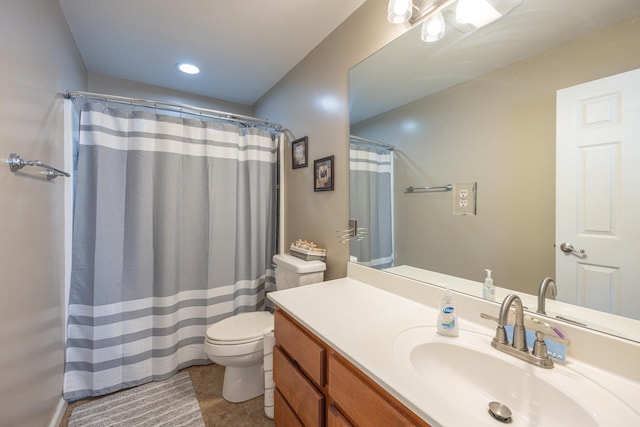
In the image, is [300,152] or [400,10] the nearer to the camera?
[400,10]

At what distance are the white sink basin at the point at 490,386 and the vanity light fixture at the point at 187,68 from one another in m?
2.41

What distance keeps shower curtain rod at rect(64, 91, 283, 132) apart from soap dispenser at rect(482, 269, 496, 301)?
1899mm

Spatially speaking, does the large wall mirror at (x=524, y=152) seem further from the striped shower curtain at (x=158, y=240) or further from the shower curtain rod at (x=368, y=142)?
the striped shower curtain at (x=158, y=240)

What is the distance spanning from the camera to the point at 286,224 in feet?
7.50

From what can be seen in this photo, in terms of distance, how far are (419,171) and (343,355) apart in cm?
91

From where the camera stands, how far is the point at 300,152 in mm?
2027

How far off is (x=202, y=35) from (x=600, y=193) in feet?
7.14

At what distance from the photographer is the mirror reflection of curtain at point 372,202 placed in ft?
4.71

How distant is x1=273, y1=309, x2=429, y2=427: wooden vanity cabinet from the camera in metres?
0.68

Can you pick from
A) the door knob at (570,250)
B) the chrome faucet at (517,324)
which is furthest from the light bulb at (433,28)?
the chrome faucet at (517,324)

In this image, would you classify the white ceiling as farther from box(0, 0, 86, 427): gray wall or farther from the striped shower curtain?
the striped shower curtain

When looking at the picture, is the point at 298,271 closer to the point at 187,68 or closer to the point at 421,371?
the point at 421,371

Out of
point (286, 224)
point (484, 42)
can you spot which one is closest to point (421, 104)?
point (484, 42)

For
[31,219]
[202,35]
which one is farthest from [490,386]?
[202,35]
